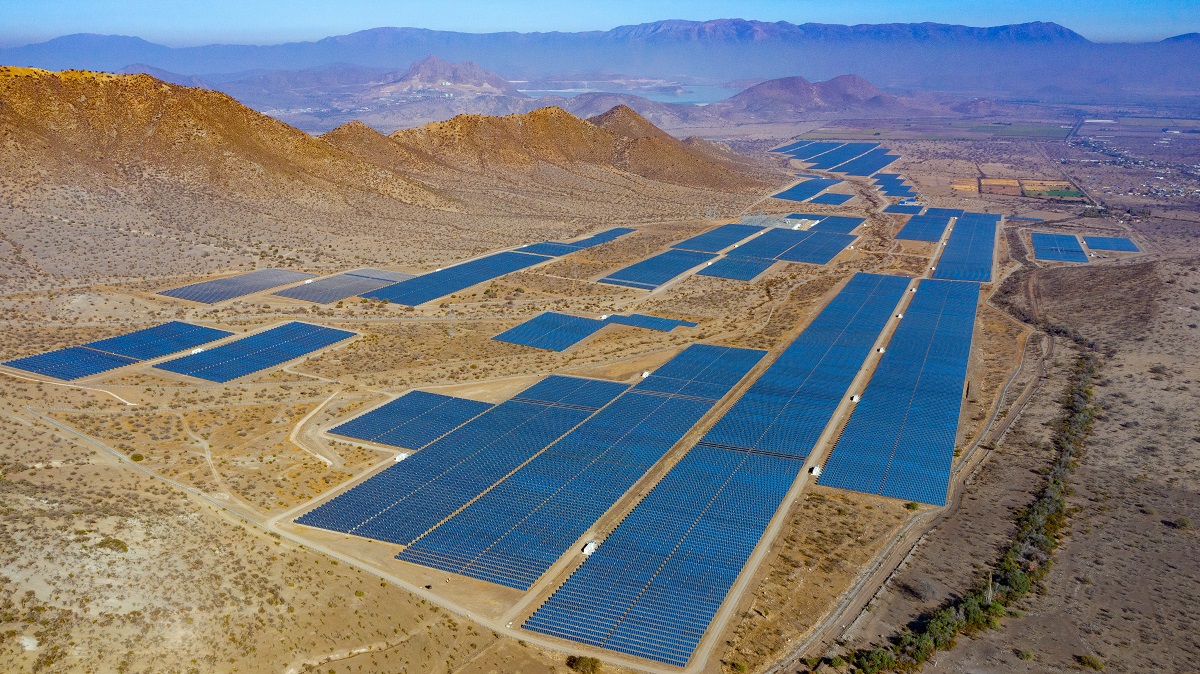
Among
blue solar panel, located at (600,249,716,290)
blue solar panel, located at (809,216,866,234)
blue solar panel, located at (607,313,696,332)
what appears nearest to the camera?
blue solar panel, located at (607,313,696,332)

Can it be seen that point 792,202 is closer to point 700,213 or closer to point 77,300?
point 700,213

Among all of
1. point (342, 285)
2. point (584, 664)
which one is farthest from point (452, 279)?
point (584, 664)

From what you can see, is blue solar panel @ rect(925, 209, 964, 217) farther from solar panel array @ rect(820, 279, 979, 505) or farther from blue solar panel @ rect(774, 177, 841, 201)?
solar panel array @ rect(820, 279, 979, 505)

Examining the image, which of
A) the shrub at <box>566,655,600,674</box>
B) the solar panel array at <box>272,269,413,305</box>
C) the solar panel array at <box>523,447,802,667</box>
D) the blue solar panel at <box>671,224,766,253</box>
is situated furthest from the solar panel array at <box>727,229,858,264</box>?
the shrub at <box>566,655,600,674</box>

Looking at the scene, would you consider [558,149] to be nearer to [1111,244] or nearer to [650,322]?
[650,322]

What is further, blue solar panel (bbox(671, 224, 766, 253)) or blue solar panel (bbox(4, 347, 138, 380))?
blue solar panel (bbox(671, 224, 766, 253))

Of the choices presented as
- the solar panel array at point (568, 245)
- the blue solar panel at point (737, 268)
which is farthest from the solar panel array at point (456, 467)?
the solar panel array at point (568, 245)
